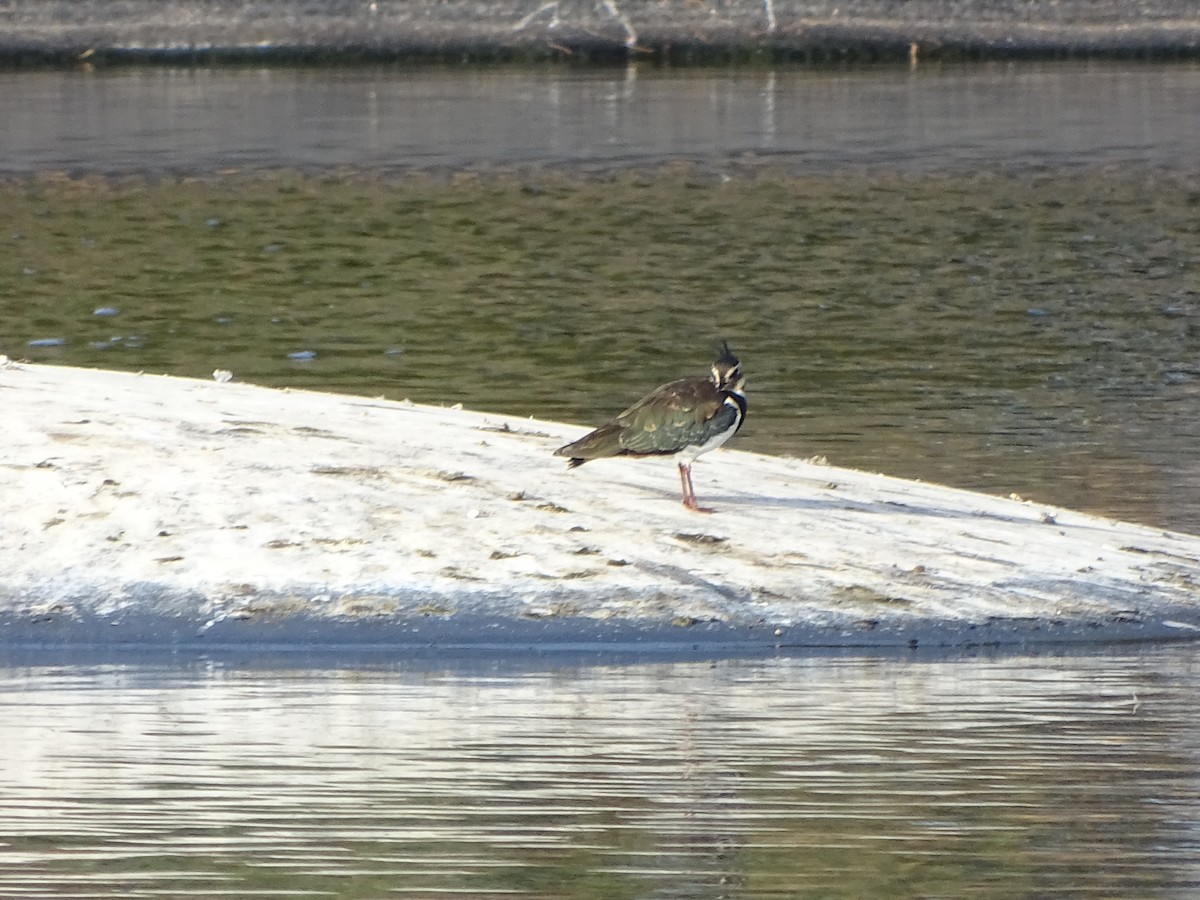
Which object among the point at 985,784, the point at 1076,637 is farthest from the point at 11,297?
the point at 985,784

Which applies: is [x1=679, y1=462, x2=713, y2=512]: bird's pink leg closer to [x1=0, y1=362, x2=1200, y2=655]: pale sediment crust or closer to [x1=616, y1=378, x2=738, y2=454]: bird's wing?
[x1=0, y1=362, x2=1200, y2=655]: pale sediment crust

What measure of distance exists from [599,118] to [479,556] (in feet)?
124

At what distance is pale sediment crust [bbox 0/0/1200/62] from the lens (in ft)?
198

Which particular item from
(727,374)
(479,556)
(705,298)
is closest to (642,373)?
(705,298)

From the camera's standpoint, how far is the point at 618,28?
61.3 meters

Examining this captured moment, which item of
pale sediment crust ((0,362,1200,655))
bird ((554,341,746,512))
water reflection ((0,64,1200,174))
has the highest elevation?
bird ((554,341,746,512))

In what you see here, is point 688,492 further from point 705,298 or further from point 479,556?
point 705,298

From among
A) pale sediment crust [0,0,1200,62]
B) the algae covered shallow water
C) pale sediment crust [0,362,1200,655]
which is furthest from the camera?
pale sediment crust [0,0,1200,62]

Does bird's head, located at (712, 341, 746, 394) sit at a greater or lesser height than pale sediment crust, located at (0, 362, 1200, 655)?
greater

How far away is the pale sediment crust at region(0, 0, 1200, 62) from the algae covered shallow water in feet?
73.3

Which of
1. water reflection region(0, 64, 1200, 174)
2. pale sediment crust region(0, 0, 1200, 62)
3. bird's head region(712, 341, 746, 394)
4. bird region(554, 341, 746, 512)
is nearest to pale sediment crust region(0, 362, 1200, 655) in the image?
bird region(554, 341, 746, 512)

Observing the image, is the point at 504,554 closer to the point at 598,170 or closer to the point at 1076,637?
the point at 1076,637

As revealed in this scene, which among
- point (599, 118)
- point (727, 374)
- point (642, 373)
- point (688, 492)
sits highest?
point (727, 374)

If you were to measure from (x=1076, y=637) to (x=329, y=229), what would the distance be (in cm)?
2169
